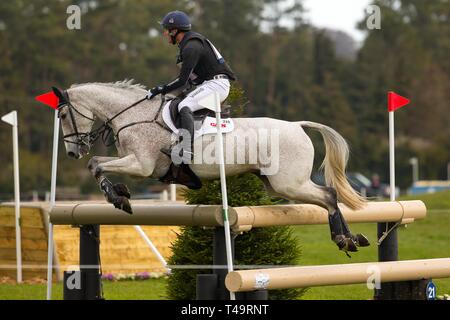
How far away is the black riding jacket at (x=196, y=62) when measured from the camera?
7.02 meters

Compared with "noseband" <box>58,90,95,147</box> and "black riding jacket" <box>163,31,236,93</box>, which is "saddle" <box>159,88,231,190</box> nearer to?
"black riding jacket" <box>163,31,236,93</box>

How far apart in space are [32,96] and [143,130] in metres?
35.0

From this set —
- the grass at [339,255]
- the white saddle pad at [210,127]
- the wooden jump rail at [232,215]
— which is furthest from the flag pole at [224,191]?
the grass at [339,255]

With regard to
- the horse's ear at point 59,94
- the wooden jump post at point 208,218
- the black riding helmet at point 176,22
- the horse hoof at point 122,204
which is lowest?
the wooden jump post at point 208,218

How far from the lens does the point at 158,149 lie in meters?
7.08

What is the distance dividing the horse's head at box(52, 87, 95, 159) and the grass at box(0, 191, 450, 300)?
1579 mm

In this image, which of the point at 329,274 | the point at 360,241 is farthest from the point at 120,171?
the point at 360,241

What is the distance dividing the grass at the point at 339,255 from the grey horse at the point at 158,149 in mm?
1582

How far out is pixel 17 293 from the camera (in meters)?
9.85

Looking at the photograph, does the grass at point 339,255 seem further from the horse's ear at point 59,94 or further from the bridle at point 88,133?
the horse's ear at point 59,94

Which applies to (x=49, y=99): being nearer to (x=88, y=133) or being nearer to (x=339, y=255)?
(x=88, y=133)

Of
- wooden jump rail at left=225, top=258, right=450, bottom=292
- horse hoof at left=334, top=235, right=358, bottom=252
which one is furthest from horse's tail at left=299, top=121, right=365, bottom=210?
wooden jump rail at left=225, top=258, right=450, bottom=292

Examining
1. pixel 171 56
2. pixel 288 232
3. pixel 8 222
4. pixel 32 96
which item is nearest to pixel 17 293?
pixel 8 222

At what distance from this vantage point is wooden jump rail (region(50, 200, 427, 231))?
258 inches
